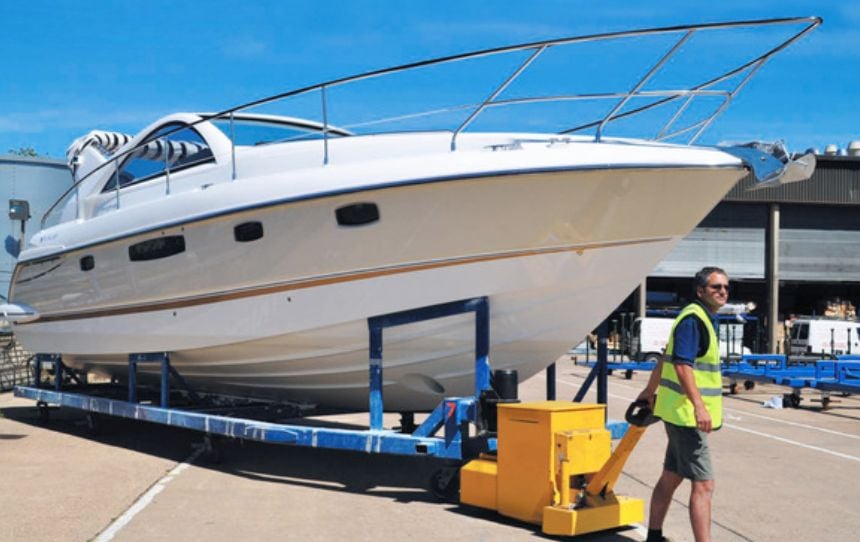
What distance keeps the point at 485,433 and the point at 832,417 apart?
853 cm

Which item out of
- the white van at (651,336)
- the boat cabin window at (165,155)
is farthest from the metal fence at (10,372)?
the white van at (651,336)

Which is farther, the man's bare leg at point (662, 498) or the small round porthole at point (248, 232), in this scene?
the small round porthole at point (248, 232)

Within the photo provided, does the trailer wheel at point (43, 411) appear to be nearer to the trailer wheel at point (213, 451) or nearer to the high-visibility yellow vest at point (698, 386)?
the trailer wheel at point (213, 451)

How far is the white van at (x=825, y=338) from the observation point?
77.6 feet

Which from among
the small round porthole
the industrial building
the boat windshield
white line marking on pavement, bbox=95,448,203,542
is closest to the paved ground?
white line marking on pavement, bbox=95,448,203,542

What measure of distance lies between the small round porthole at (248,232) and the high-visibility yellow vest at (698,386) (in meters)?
3.38

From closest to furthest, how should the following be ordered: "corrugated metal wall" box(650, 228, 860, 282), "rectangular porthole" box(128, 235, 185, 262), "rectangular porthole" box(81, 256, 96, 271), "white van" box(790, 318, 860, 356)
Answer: "rectangular porthole" box(128, 235, 185, 262), "rectangular porthole" box(81, 256, 96, 271), "white van" box(790, 318, 860, 356), "corrugated metal wall" box(650, 228, 860, 282)

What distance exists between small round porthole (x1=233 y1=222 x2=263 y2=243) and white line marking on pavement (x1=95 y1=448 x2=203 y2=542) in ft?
6.36

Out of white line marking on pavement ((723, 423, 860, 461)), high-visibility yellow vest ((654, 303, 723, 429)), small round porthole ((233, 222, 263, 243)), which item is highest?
small round porthole ((233, 222, 263, 243))

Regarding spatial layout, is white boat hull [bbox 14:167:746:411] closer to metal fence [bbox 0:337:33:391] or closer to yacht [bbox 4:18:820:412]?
yacht [bbox 4:18:820:412]

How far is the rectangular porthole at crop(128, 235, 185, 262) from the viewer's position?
7293mm

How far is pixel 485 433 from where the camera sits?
232 inches

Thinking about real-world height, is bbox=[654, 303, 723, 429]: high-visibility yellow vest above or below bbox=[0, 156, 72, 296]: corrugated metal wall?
below

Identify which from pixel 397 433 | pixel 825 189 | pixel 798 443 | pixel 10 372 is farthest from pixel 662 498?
pixel 825 189
